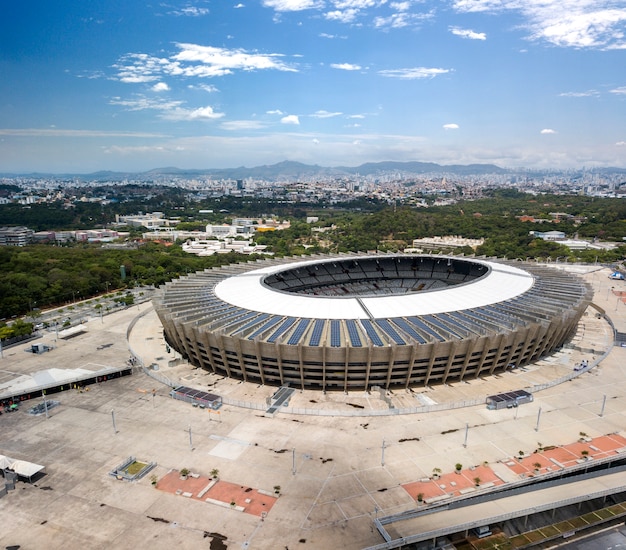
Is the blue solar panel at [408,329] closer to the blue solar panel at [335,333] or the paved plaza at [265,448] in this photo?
the paved plaza at [265,448]

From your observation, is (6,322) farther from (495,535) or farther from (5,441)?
(495,535)

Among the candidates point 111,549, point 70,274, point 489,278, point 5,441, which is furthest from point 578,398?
point 70,274

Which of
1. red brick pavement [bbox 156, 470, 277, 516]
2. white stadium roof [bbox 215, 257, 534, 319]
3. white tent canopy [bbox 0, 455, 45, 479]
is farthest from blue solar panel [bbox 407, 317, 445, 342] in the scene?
white tent canopy [bbox 0, 455, 45, 479]

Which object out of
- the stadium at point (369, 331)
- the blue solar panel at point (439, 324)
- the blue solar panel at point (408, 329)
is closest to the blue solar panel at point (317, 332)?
the stadium at point (369, 331)

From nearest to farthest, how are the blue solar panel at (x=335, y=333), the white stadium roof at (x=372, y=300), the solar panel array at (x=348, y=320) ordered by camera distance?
the blue solar panel at (x=335, y=333), the solar panel array at (x=348, y=320), the white stadium roof at (x=372, y=300)

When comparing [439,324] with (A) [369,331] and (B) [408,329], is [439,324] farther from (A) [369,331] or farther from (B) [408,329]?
(A) [369,331]

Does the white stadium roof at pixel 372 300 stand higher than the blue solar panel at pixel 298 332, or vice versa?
the white stadium roof at pixel 372 300

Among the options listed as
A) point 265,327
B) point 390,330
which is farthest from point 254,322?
point 390,330
